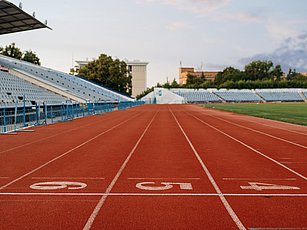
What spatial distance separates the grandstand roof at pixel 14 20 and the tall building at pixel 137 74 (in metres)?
85.3

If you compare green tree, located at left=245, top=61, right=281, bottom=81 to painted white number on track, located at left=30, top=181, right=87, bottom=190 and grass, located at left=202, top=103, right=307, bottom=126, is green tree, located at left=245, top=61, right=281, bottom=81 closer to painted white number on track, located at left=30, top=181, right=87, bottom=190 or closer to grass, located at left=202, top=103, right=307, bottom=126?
grass, located at left=202, top=103, right=307, bottom=126

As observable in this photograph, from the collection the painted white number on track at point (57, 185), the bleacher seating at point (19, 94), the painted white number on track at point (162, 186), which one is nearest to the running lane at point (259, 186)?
the painted white number on track at point (162, 186)

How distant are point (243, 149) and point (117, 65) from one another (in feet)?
224

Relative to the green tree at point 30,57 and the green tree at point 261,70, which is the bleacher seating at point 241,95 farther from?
the green tree at point 30,57

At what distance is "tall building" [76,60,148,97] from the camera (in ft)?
388

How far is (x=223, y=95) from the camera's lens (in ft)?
319

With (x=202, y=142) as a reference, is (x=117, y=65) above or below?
above

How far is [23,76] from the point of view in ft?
119

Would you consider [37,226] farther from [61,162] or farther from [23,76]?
[23,76]

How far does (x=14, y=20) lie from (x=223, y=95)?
7512 centimetres

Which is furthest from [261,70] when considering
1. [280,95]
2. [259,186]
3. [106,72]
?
[259,186]

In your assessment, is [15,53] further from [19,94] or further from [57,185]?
[57,185]

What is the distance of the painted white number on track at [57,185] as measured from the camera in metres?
6.01

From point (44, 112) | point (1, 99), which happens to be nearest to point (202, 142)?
point (44, 112)
